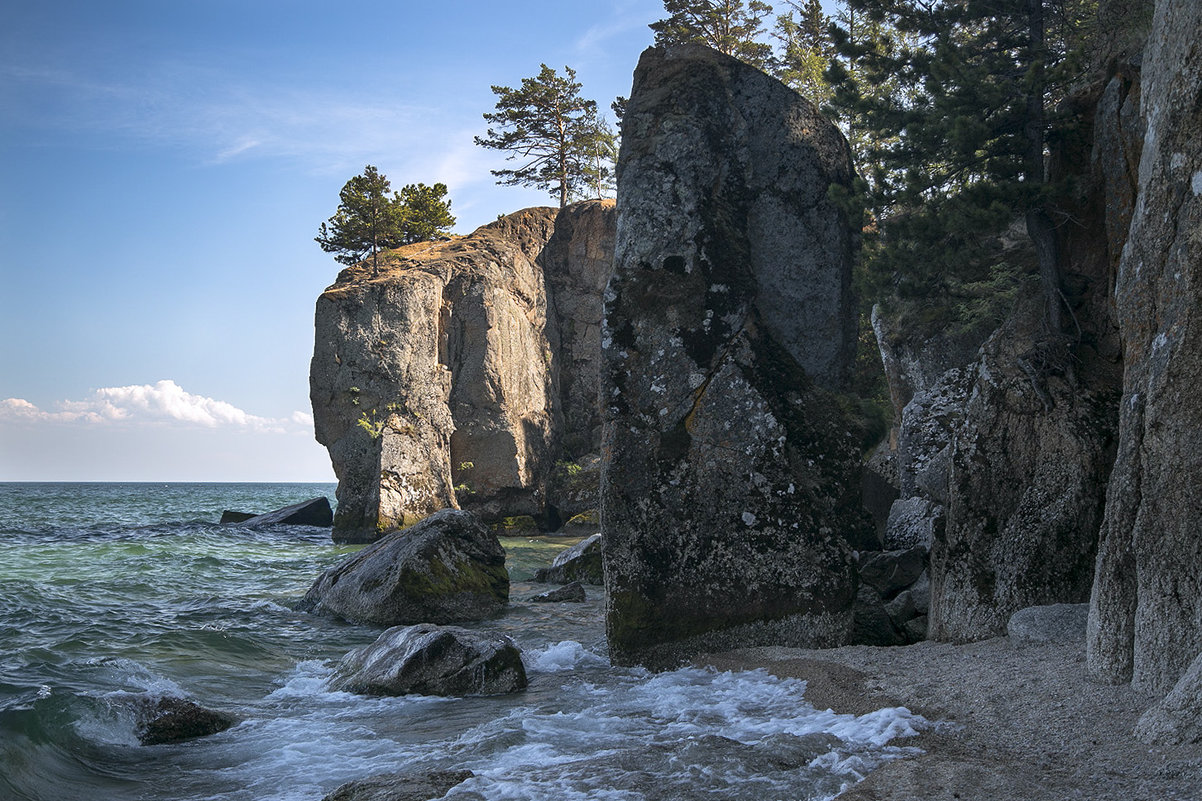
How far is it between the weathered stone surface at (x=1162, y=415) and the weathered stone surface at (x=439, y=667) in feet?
17.8

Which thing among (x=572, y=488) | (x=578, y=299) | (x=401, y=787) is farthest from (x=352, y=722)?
(x=578, y=299)

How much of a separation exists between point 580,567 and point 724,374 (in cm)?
919

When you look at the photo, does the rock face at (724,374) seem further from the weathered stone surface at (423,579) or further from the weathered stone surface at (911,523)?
the weathered stone surface at (423,579)

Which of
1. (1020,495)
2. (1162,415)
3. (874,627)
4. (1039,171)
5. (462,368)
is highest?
(1039,171)

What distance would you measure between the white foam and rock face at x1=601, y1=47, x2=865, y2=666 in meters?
0.73

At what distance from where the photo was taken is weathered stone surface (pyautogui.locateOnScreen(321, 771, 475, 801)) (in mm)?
5034

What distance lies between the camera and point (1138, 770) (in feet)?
13.9

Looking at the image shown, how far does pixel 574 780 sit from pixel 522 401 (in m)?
29.6

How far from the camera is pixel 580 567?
17000 mm

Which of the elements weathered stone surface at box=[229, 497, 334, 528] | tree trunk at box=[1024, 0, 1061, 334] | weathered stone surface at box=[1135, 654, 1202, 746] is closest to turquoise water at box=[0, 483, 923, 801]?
weathered stone surface at box=[1135, 654, 1202, 746]

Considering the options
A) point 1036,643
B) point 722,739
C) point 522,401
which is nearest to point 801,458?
point 1036,643

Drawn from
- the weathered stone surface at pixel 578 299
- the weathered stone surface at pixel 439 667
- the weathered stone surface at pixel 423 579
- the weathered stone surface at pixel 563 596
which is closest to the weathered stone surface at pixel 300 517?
the weathered stone surface at pixel 578 299

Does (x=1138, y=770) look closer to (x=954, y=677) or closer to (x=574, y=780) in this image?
(x=954, y=677)

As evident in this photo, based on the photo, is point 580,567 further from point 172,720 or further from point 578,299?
point 578,299
